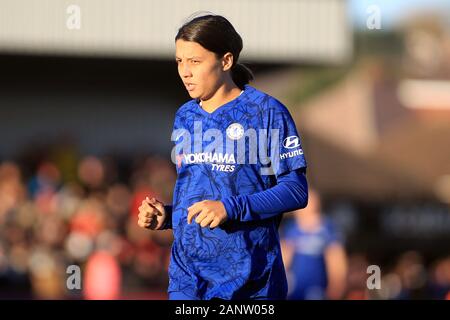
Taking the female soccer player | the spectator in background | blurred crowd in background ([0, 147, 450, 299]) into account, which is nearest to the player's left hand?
the female soccer player

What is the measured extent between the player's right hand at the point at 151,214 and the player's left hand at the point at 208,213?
36cm

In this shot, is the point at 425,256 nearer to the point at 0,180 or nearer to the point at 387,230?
the point at 387,230

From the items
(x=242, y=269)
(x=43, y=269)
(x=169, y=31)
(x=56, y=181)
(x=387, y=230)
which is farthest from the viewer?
(x=387, y=230)

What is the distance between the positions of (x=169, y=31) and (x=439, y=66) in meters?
34.7

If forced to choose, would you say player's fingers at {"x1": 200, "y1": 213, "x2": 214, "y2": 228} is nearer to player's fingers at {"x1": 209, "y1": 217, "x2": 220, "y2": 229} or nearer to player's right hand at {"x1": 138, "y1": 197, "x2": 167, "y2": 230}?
player's fingers at {"x1": 209, "y1": 217, "x2": 220, "y2": 229}

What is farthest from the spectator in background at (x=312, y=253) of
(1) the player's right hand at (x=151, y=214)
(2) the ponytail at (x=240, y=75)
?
(1) the player's right hand at (x=151, y=214)

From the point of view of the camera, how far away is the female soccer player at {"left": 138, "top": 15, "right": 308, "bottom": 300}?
476 centimetres

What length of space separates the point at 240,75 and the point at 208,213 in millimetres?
817

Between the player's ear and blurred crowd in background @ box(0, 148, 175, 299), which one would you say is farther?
blurred crowd in background @ box(0, 148, 175, 299)

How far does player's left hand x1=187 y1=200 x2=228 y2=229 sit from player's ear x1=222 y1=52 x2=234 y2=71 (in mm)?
677

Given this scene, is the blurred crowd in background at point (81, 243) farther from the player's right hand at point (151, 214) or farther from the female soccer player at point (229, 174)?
the female soccer player at point (229, 174)

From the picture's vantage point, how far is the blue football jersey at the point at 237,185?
15.6 feet
